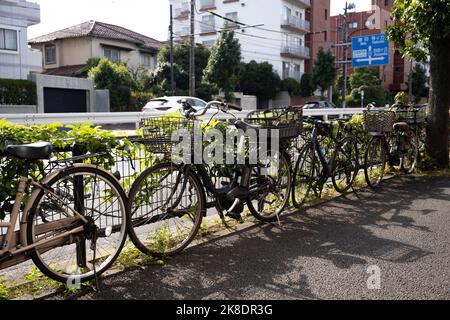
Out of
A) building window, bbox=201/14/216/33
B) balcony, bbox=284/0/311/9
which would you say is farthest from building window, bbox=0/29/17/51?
balcony, bbox=284/0/311/9

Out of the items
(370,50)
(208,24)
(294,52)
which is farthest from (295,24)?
(370,50)

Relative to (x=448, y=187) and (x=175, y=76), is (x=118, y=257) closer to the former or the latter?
(x=448, y=187)

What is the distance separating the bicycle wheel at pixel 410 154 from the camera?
756 centimetres

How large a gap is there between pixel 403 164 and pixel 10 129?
641 cm

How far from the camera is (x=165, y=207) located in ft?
12.4

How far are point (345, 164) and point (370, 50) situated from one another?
18.2 m

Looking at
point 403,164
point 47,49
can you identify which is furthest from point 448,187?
point 47,49

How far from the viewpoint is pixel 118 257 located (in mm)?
3699

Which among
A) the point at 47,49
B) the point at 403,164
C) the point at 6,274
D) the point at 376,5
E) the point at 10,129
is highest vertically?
the point at 376,5

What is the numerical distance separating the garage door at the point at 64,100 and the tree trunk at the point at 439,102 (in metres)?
20.6

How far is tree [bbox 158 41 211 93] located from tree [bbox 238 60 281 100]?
375 centimetres

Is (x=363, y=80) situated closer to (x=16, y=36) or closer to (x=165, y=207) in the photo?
(x=16, y=36)

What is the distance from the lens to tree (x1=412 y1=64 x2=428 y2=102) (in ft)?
181
